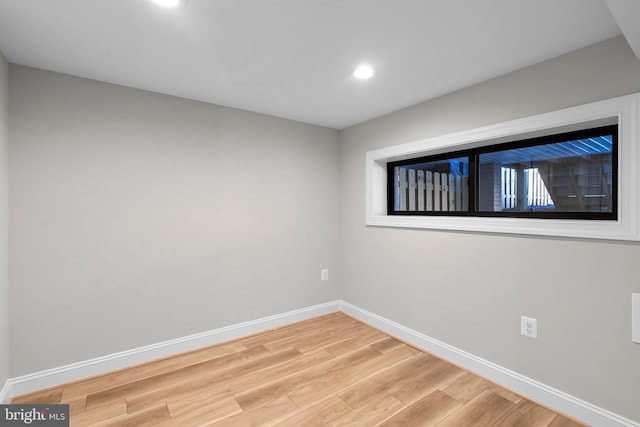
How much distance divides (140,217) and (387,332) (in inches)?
98.1

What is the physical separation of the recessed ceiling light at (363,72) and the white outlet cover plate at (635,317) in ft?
6.68

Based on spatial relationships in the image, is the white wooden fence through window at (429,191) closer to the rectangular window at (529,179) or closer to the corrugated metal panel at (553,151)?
the rectangular window at (529,179)

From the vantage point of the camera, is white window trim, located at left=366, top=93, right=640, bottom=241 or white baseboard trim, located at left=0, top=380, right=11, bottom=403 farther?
white baseboard trim, located at left=0, top=380, right=11, bottom=403

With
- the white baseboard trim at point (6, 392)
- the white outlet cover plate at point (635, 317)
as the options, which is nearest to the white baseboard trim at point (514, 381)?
the white outlet cover plate at point (635, 317)

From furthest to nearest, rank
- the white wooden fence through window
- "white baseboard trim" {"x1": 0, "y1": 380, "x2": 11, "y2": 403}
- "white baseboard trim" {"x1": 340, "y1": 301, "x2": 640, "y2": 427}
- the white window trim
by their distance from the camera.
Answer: the white wooden fence through window < "white baseboard trim" {"x1": 0, "y1": 380, "x2": 11, "y2": 403} < "white baseboard trim" {"x1": 340, "y1": 301, "x2": 640, "y2": 427} < the white window trim

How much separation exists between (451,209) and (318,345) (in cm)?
172

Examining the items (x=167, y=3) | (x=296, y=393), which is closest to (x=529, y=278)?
Result: (x=296, y=393)

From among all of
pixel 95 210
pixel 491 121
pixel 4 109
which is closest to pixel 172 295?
pixel 95 210

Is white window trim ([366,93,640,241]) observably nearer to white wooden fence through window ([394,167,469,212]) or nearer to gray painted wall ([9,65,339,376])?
white wooden fence through window ([394,167,469,212])

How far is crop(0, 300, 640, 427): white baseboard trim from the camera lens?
71.1 inches

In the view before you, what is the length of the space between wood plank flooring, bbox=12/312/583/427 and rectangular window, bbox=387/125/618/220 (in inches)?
50.8

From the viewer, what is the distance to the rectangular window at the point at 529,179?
1884 mm

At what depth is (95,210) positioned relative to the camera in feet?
7.36

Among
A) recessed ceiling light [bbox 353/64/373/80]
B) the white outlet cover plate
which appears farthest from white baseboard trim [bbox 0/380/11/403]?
the white outlet cover plate
